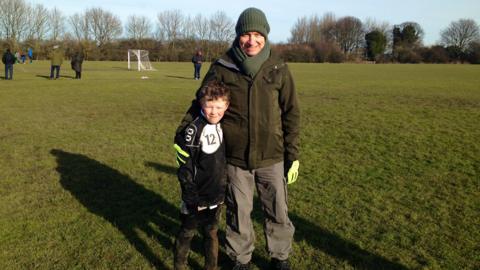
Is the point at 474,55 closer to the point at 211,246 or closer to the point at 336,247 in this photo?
the point at 336,247

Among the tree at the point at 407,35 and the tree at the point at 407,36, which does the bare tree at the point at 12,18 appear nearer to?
the tree at the point at 407,36

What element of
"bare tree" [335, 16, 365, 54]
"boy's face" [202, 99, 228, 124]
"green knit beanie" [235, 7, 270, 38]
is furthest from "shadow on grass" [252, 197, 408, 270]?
"bare tree" [335, 16, 365, 54]

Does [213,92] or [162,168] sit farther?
[162,168]

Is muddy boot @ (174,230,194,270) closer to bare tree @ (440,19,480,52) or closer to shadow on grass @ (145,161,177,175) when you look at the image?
shadow on grass @ (145,161,177,175)

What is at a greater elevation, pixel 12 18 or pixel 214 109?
→ pixel 12 18

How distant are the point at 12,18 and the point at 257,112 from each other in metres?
78.9

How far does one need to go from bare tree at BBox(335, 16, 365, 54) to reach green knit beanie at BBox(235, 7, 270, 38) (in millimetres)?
106610

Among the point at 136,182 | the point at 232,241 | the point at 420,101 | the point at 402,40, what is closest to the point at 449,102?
the point at 420,101

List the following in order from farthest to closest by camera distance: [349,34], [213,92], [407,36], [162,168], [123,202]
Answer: [349,34], [407,36], [162,168], [123,202], [213,92]

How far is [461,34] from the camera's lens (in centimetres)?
10119

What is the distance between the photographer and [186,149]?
2887 mm

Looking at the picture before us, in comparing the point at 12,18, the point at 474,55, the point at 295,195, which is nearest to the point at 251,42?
the point at 295,195

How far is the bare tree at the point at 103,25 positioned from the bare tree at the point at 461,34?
8213cm

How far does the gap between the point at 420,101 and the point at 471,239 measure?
38.4 ft
